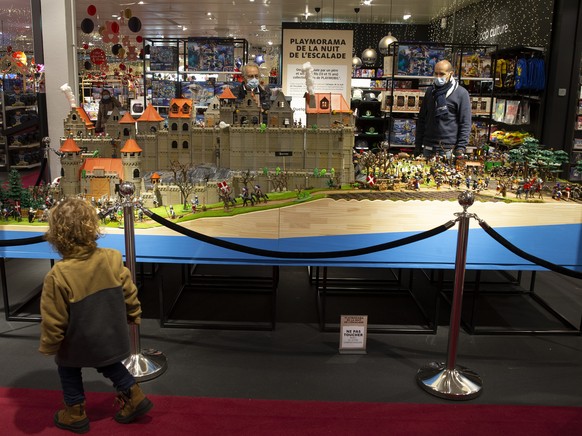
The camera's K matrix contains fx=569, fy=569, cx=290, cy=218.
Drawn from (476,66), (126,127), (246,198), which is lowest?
(246,198)

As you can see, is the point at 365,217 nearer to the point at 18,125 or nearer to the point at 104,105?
the point at 104,105

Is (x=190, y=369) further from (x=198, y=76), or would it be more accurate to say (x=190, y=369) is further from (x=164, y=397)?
(x=198, y=76)

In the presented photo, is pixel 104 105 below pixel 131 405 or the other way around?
the other way around

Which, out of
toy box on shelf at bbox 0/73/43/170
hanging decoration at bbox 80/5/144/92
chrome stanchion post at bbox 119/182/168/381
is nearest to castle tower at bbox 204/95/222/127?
chrome stanchion post at bbox 119/182/168/381

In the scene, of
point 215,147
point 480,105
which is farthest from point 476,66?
point 215,147

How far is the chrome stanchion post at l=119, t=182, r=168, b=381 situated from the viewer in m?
3.32

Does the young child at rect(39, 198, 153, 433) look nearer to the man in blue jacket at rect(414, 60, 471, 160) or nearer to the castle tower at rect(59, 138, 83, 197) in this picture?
the castle tower at rect(59, 138, 83, 197)

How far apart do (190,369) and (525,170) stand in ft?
10.1

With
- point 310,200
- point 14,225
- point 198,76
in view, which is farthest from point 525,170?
point 198,76

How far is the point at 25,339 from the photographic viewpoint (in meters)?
4.12

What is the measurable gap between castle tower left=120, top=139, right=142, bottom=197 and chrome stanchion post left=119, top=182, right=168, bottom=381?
3.53ft

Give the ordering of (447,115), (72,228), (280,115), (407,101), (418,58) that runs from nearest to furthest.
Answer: (72,228) → (280,115) → (447,115) → (418,58) → (407,101)

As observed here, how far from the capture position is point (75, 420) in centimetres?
297

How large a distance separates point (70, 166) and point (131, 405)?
2154 millimetres
